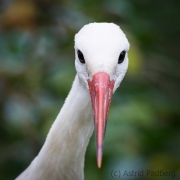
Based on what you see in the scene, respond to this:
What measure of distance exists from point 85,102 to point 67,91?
722mm

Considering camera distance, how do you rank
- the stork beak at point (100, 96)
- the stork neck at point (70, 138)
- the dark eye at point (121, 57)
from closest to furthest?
the stork beak at point (100, 96), the dark eye at point (121, 57), the stork neck at point (70, 138)

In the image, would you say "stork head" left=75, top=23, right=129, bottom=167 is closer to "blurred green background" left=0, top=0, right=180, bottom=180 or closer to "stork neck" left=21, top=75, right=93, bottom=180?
"stork neck" left=21, top=75, right=93, bottom=180

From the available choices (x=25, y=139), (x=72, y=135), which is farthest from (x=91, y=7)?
(x=72, y=135)

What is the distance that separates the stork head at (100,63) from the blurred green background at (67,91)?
763 millimetres

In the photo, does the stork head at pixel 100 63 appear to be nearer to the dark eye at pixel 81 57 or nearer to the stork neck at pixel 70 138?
the dark eye at pixel 81 57

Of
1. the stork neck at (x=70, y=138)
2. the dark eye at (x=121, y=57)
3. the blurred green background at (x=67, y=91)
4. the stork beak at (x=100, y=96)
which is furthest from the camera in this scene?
the blurred green background at (x=67, y=91)

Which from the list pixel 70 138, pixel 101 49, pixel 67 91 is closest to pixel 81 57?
pixel 101 49

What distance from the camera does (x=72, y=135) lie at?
194 centimetres

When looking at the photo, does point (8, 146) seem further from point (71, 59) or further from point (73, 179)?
point (73, 179)

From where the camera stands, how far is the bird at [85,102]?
5.51 feet

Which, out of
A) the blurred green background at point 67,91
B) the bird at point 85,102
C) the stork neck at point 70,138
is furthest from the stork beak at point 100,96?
the blurred green background at point 67,91

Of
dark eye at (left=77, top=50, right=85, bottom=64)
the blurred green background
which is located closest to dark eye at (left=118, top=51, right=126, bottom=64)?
dark eye at (left=77, top=50, right=85, bottom=64)

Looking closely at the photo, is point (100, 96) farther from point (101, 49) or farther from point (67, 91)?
point (67, 91)

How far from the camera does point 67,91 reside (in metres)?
2.59
